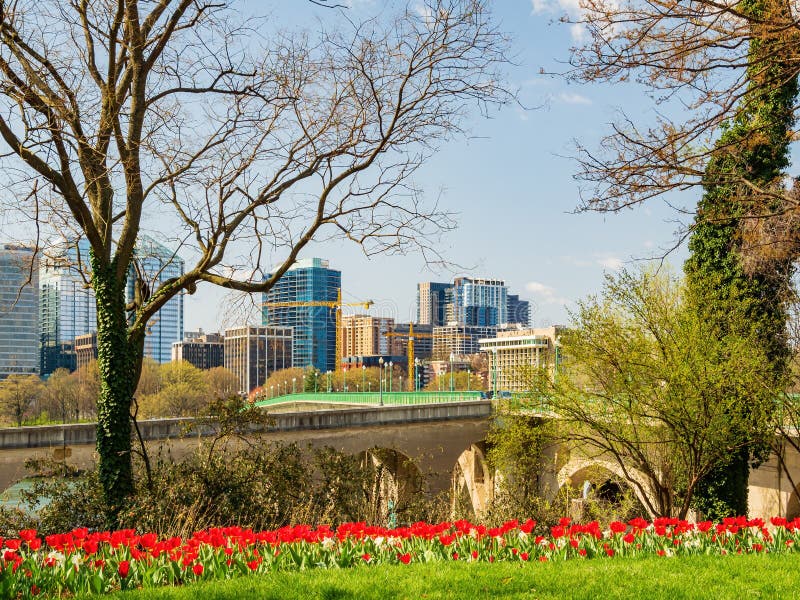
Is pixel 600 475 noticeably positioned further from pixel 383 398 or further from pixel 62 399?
pixel 62 399

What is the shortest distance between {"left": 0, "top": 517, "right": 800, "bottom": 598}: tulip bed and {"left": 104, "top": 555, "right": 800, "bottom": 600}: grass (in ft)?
0.81

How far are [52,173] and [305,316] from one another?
5690 inches

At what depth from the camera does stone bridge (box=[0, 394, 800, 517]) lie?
15.5m

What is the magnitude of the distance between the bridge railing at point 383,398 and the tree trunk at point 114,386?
2040 cm

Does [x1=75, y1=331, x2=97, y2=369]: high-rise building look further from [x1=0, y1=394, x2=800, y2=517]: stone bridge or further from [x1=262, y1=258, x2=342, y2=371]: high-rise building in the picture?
[x1=0, y1=394, x2=800, y2=517]: stone bridge

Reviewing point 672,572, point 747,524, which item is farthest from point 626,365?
point 672,572

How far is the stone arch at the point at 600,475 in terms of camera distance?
16925mm

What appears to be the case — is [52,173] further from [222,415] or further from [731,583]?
[731,583]

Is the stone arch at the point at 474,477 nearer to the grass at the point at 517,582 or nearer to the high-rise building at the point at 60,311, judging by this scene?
the high-rise building at the point at 60,311

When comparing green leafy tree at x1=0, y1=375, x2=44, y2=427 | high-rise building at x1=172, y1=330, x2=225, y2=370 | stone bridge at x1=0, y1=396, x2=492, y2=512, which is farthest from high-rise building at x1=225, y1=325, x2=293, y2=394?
stone bridge at x1=0, y1=396, x2=492, y2=512

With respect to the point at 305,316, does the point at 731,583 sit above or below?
below

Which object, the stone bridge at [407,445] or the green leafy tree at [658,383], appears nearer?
the green leafy tree at [658,383]

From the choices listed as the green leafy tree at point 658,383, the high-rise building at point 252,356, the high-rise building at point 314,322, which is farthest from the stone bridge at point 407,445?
the high-rise building at point 314,322

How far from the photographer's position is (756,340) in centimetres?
1611
